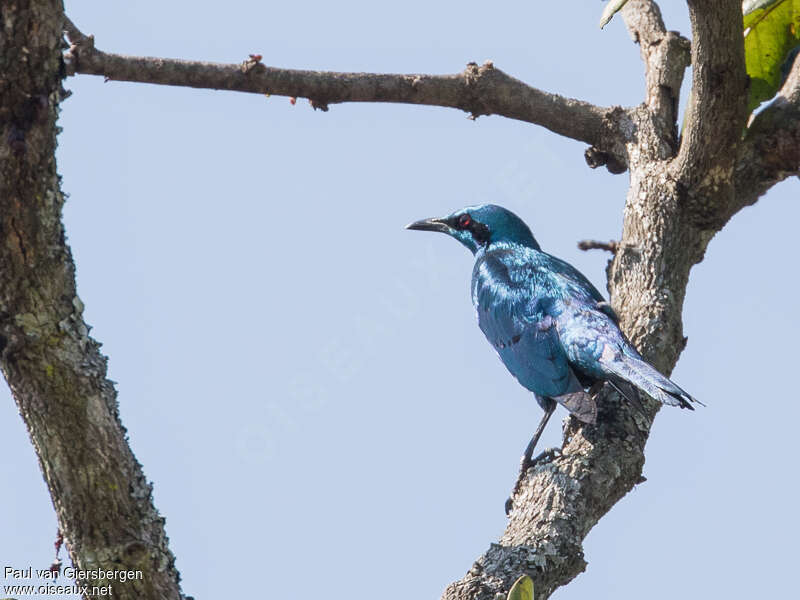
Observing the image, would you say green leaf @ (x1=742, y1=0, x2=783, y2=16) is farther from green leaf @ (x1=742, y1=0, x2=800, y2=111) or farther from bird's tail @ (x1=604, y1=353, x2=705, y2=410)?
bird's tail @ (x1=604, y1=353, x2=705, y2=410)

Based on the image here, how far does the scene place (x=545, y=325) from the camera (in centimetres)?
631

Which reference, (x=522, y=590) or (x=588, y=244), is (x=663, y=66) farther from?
(x=522, y=590)

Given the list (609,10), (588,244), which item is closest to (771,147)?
(588,244)

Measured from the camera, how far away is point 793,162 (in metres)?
5.64

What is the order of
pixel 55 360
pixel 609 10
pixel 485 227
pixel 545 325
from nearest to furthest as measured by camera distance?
pixel 55 360 < pixel 609 10 < pixel 545 325 < pixel 485 227

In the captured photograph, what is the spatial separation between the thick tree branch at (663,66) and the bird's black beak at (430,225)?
2029 mm

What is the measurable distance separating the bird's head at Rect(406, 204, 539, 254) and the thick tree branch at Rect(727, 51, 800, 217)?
2.02 metres

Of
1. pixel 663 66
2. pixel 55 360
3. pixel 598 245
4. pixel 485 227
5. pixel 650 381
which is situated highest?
pixel 485 227

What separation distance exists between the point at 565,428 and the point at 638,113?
5.83ft

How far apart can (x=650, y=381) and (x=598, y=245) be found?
90 centimetres

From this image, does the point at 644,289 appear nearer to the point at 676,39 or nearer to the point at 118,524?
the point at 676,39

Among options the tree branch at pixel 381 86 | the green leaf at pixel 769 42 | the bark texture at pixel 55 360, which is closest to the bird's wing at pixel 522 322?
the tree branch at pixel 381 86

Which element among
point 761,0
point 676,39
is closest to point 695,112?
point 761,0

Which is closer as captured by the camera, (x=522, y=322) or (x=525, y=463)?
(x=525, y=463)
